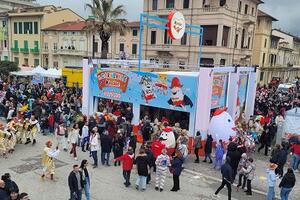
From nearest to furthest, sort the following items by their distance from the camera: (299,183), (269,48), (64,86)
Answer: (299,183)
(64,86)
(269,48)

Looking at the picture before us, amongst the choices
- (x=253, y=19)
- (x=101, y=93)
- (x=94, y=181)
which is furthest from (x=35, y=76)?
(x=253, y=19)

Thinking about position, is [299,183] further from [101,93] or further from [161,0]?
[161,0]

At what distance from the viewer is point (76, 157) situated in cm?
1344

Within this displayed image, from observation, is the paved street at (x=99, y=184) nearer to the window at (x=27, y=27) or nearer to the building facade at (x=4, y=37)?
the window at (x=27, y=27)

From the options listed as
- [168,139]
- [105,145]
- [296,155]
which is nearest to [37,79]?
[105,145]

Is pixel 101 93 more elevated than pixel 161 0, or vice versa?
pixel 161 0

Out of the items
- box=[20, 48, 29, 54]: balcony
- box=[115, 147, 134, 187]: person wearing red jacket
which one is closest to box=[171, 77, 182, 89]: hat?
box=[115, 147, 134, 187]: person wearing red jacket

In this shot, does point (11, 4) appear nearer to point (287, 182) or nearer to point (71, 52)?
point (71, 52)

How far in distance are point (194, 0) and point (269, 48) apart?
2270 cm

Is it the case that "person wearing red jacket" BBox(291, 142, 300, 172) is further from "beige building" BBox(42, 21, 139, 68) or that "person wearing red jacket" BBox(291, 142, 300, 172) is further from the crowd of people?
"beige building" BBox(42, 21, 139, 68)

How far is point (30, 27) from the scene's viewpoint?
1971 inches

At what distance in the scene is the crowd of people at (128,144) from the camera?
10125mm

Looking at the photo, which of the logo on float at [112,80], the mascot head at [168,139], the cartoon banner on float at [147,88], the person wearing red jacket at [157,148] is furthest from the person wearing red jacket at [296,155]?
the logo on float at [112,80]

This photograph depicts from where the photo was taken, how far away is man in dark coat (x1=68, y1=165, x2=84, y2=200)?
8.43 meters
